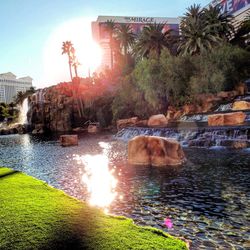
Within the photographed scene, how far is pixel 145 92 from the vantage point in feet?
175

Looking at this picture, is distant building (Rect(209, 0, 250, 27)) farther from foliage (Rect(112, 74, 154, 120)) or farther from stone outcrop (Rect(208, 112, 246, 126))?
stone outcrop (Rect(208, 112, 246, 126))

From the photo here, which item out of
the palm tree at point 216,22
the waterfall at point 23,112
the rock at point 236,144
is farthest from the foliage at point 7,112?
the rock at point 236,144

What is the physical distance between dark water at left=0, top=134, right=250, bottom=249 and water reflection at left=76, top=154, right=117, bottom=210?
0.34m

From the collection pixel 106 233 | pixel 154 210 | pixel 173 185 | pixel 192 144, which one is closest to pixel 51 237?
pixel 106 233

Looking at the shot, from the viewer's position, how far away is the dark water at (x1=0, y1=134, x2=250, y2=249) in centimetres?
784

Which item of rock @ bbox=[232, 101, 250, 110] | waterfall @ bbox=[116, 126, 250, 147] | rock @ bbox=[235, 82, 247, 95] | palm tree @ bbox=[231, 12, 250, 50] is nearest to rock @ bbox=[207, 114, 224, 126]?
waterfall @ bbox=[116, 126, 250, 147]

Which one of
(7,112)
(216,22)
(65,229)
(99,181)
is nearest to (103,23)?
(7,112)

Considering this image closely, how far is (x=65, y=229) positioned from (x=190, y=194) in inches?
240

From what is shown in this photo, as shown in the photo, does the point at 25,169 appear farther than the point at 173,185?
Yes

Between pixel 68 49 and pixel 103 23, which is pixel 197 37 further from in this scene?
pixel 103 23

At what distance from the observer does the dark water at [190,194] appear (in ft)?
25.7

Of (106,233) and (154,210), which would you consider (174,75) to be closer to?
(154,210)

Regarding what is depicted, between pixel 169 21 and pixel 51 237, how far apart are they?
154m

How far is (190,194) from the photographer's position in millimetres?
11445
